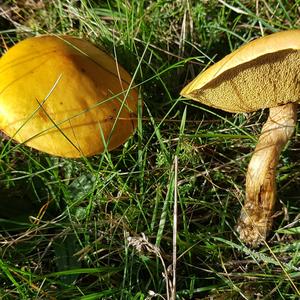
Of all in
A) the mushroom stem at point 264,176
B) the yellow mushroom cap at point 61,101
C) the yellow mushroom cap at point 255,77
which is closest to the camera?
the yellow mushroom cap at point 255,77

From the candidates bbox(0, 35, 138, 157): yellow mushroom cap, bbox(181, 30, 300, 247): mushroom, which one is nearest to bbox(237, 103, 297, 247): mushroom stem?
bbox(181, 30, 300, 247): mushroom

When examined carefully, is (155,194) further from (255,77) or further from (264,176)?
(255,77)

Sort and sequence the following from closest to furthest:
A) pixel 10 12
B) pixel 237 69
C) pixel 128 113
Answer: pixel 237 69 → pixel 128 113 → pixel 10 12

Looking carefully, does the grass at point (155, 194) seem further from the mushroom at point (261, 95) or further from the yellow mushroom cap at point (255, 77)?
the yellow mushroom cap at point (255, 77)

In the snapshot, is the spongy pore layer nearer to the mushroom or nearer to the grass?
the mushroom

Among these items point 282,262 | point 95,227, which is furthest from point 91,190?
point 282,262

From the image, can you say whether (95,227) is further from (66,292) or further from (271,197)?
(271,197)

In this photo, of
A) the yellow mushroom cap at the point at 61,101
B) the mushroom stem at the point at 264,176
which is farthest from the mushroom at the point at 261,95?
the yellow mushroom cap at the point at 61,101
